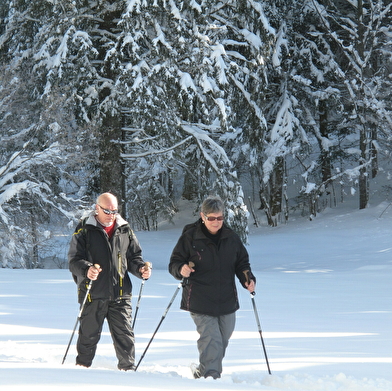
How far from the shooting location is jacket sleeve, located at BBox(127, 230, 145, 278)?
5250 mm

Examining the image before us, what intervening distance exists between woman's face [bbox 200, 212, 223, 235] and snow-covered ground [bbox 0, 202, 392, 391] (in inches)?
44.7

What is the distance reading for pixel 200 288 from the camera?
495cm

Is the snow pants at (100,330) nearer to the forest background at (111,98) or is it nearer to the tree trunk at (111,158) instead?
the forest background at (111,98)

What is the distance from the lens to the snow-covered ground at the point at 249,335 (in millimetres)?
4145

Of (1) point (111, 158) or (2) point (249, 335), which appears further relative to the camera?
(1) point (111, 158)

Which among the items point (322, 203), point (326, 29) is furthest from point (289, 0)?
point (322, 203)

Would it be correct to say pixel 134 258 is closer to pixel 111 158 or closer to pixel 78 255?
pixel 78 255

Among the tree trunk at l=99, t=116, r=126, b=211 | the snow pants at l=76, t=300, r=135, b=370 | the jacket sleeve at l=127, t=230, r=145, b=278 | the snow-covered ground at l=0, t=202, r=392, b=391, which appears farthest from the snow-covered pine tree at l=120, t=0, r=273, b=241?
the snow pants at l=76, t=300, r=135, b=370

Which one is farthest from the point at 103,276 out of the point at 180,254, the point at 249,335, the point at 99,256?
the point at 249,335

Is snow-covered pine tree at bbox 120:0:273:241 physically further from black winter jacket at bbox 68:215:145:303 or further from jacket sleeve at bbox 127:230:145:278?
black winter jacket at bbox 68:215:145:303

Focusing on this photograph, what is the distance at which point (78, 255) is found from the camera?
16.5 ft

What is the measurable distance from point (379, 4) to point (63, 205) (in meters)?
12.8

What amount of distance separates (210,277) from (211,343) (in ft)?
1.65

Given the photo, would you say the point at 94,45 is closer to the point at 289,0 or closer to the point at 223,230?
the point at 289,0
